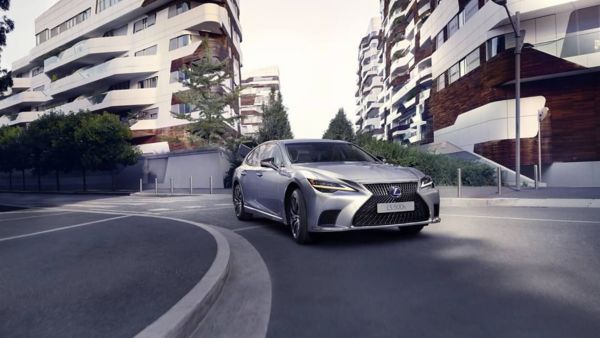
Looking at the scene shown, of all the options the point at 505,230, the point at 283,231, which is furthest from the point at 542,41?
the point at 283,231

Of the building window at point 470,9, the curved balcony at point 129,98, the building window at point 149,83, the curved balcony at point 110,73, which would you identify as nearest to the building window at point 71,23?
the curved balcony at point 110,73

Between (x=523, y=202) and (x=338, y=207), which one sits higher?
(x=338, y=207)

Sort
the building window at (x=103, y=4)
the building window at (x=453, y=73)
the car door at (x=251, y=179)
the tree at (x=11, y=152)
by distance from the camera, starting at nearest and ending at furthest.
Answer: the car door at (x=251, y=179), the building window at (x=453, y=73), the tree at (x=11, y=152), the building window at (x=103, y=4)

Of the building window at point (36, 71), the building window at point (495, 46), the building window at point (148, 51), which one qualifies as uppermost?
the building window at point (36, 71)

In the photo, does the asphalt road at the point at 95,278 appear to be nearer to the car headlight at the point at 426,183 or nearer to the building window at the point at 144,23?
the car headlight at the point at 426,183

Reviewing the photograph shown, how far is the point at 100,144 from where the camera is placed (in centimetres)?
2842

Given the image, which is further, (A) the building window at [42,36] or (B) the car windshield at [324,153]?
(A) the building window at [42,36]

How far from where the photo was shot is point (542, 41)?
1981 cm

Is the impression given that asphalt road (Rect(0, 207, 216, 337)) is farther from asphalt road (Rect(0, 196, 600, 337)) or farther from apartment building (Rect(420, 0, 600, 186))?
apartment building (Rect(420, 0, 600, 186))

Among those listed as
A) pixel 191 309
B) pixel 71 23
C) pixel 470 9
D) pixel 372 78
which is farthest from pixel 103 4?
pixel 372 78

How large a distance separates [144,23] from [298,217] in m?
39.2

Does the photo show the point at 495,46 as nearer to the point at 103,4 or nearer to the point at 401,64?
the point at 401,64

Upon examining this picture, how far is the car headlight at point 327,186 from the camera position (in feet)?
15.7

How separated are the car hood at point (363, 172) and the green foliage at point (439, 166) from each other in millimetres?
11693
